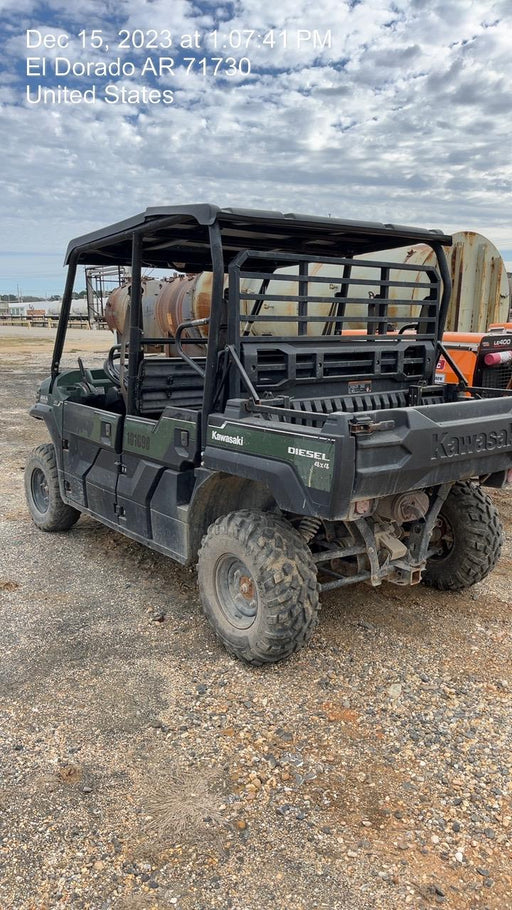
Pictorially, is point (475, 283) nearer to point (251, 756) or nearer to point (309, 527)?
point (309, 527)

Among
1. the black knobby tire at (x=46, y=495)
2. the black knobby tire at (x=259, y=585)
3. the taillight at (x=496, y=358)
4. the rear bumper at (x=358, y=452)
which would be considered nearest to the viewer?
the rear bumper at (x=358, y=452)

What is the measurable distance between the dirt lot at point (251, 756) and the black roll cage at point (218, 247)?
1.41 m

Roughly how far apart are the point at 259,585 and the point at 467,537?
5.25ft

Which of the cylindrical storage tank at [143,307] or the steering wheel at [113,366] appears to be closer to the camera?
the steering wheel at [113,366]

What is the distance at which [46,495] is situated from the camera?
20.0ft

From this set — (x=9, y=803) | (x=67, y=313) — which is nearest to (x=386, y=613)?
(x=9, y=803)

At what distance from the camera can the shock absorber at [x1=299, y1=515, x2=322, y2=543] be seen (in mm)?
3988

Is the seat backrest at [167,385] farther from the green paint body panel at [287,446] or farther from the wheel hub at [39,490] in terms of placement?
the wheel hub at [39,490]

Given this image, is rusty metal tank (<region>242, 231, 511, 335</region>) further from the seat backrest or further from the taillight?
the seat backrest

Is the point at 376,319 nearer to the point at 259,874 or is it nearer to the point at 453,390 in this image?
the point at 453,390

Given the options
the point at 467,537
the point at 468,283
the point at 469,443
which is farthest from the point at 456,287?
the point at 469,443

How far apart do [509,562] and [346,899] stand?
3.56 meters

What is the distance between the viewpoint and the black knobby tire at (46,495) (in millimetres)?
5789

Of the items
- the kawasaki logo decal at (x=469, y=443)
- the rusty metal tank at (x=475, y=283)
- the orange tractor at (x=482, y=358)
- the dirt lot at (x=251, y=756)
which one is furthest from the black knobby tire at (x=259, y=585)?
the rusty metal tank at (x=475, y=283)
